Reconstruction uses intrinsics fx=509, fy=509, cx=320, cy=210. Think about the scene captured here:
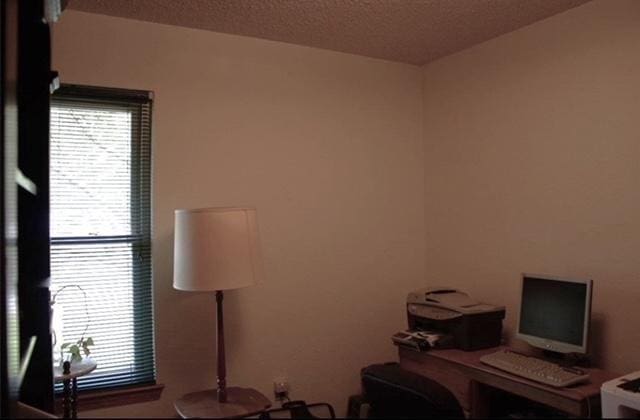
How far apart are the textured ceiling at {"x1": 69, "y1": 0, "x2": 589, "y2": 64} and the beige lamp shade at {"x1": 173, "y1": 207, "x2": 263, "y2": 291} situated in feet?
3.37

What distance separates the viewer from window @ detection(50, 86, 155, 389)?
236 cm

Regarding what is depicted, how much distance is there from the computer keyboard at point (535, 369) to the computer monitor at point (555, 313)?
10cm

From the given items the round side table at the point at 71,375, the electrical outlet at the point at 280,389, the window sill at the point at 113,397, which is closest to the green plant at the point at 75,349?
the round side table at the point at 71,375

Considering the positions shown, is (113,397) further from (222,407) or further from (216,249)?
(222,407)

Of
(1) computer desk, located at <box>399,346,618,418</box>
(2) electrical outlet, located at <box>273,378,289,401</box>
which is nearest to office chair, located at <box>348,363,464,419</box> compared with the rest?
(1) computer desk, located at <box>399,346,618,418</box>

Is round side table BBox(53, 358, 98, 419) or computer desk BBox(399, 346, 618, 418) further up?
round side table BBox(53, 358, 98, 419)

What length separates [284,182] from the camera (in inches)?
115

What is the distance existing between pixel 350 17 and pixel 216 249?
53.7 inches

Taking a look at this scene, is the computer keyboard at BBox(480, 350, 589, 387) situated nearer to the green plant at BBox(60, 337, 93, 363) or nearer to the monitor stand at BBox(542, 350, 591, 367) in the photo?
the monitor stand at BBox(542, 350, 591, 367)

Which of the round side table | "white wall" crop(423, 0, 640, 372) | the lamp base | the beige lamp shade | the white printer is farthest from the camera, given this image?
"white wall" crop(423, 0, 640, 372)

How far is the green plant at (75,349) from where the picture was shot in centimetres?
212

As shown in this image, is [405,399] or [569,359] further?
[569,359]

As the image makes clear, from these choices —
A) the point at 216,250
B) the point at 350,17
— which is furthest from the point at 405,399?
the point at 350,17

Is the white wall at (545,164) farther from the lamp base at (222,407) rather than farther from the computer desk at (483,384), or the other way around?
the lamp base at (222,407)
